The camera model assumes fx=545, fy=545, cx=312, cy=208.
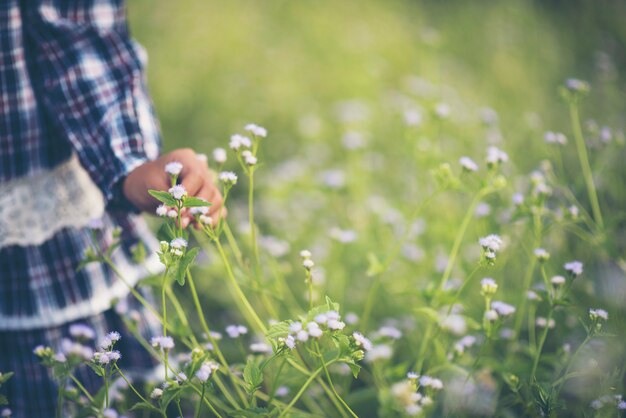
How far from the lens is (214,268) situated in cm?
164

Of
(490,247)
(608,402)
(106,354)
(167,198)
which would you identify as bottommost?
(608,402)

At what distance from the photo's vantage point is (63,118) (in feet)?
4.30

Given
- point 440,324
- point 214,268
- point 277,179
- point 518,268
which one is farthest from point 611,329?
point 277,179

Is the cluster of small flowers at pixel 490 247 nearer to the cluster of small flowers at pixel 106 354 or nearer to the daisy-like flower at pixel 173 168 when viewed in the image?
the daisy-like flower at pixel 173 168

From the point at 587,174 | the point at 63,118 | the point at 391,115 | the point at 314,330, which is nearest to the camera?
the point at 314,330

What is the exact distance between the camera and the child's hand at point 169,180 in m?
1.18

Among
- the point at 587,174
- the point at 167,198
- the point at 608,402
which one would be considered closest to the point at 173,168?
the point at 167,198

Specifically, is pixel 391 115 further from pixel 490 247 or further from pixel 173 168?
pixel 173 168

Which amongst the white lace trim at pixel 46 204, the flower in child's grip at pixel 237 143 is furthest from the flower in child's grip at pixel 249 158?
the white lace trim at pixel 46 204

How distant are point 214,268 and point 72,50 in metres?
0.71

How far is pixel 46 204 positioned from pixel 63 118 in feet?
0.75

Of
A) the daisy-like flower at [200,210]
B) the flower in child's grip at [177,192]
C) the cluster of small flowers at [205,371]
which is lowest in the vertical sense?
the cluster of small flowers at [205,371]

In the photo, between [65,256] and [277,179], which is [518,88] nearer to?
[277,179]

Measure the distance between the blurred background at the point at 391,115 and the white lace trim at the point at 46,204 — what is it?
549 millimetres
